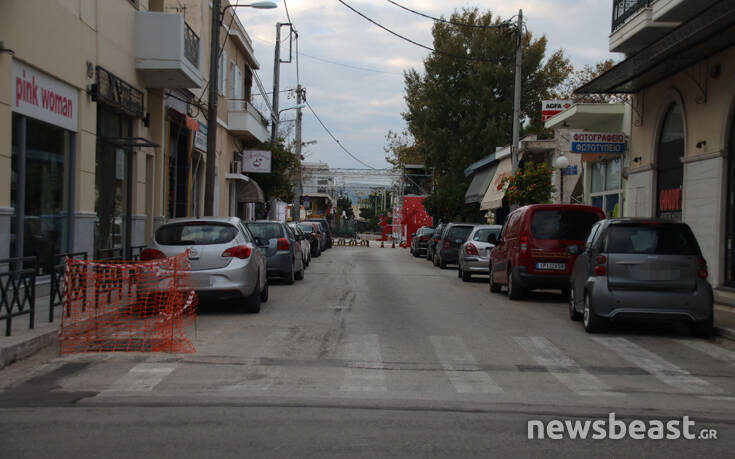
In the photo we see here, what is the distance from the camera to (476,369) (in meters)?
7.81

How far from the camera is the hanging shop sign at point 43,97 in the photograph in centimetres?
1184

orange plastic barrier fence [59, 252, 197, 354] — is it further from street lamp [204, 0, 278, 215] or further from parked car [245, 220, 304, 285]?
street lamp [204, 0, 278, 215]

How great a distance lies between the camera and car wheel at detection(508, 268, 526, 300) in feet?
48.7

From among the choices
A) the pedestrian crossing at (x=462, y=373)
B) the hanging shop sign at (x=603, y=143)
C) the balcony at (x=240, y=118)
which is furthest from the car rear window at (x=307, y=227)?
the pedestrian crossing at (x=462, y=373)

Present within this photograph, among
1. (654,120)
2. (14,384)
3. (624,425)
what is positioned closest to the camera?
(624,425)

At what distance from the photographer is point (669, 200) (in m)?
18.4

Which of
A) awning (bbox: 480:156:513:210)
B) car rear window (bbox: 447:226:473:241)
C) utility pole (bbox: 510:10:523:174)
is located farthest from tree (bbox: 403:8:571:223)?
car rear window (bbox: 447:226:473:241)

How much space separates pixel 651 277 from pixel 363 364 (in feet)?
14.8

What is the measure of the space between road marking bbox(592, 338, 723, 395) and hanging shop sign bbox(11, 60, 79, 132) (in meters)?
9.56

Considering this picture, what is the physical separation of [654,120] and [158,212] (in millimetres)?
13352

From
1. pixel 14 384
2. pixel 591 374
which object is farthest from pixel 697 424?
pixel 14 384

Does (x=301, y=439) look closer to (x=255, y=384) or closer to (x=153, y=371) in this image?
(x=255, y=384)

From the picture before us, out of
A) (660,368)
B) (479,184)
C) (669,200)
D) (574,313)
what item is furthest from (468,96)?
(660,368)

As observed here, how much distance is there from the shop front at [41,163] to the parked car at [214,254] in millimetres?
1722
